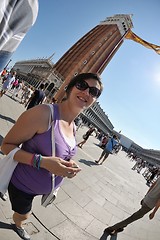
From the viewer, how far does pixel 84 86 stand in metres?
1.63

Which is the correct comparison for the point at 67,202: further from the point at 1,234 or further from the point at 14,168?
the point at 14,168

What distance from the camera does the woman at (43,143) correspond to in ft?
4.43

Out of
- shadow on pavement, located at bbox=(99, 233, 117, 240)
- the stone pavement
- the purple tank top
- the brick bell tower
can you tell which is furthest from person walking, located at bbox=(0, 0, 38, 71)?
the brick bell tower

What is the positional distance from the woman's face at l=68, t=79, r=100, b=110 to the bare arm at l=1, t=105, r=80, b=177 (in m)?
0.28

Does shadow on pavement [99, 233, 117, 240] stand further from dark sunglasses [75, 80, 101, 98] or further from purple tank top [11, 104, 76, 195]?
dark sunglasses [75, 80, 101, 98]

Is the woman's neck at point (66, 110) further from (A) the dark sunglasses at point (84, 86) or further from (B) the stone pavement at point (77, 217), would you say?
(B) the stone pavement at point (77, 217)

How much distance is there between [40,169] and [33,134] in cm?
29

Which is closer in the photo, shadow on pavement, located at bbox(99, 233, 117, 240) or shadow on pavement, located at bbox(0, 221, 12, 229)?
shadow on pavement, located at bbox(0, 221, 12, 229)

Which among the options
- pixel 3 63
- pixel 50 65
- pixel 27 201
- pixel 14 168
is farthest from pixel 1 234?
pixel 50 65

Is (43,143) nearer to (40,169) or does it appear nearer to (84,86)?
(40,169)

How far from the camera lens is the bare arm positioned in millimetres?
1322

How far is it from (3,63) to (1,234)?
195 centimetres

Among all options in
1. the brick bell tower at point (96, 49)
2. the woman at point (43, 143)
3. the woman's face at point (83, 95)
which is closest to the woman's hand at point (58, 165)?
the woman at point (43, 143)

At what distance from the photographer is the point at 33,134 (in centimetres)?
140
